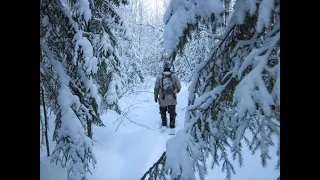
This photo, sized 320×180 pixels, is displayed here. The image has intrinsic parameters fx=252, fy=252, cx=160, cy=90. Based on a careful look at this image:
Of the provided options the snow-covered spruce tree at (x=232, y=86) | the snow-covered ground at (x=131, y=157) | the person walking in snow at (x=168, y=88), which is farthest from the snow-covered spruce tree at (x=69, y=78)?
the person walking in snow at (x=168, y=88)

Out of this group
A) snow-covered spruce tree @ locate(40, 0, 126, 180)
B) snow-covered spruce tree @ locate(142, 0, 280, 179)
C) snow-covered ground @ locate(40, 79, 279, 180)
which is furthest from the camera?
snow-covered ground @ locate(40, 79, 279, 180)

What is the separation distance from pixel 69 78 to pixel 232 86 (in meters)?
2.08

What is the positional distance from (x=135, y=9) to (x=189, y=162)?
79.7 feet

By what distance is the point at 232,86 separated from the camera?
7.24 feet

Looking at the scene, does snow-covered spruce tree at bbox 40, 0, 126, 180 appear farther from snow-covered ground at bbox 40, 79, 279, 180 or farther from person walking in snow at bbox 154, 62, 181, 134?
person walking in snow at bbox 154, 62, 181, 134

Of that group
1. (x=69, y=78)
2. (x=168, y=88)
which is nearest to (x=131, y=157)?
(x=168, y=88)

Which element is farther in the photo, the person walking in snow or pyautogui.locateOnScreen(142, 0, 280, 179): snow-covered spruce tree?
the person walking in snow

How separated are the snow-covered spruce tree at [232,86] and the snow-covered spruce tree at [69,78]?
4.07ft

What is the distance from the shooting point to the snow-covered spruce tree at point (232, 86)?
5.10 feet

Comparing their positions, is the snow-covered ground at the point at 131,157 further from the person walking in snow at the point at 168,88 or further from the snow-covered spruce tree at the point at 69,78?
the snow-covered spruce tree at the point at 69,78

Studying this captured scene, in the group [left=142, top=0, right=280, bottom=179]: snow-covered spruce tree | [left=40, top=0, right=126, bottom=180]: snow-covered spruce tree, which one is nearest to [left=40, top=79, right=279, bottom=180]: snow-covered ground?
[left=40, top=0, right=126, bottom=180]: snow-covered spruce tree

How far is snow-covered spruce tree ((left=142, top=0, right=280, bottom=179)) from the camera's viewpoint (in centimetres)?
155

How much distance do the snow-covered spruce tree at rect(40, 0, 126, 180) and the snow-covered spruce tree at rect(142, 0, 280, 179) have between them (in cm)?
124
